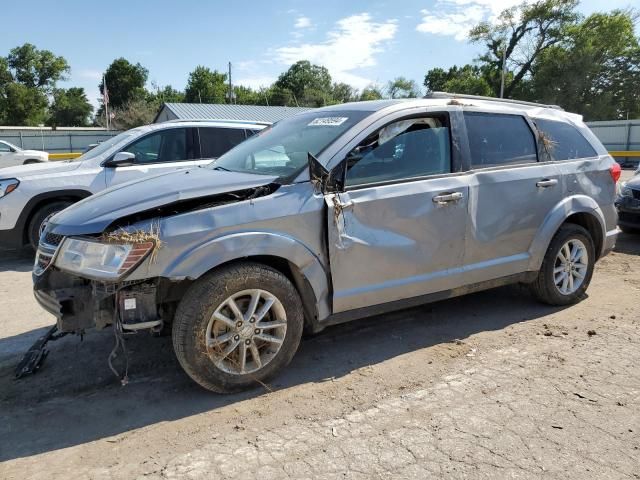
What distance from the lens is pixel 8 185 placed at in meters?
6.64

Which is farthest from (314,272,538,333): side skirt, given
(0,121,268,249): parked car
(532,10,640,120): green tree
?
(532,10,640,120): green tree

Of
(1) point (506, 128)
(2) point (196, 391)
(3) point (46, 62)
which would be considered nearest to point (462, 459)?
(2) point (196, 391)

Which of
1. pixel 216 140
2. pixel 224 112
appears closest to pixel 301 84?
pixel 224 112

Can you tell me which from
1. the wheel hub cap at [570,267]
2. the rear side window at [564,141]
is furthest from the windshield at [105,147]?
the wheel hub cap at [570,267]

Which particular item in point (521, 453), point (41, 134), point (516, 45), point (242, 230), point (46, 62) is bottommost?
point (521, 453)

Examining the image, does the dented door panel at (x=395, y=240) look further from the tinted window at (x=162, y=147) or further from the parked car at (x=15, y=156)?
the parked car at (x=15, y=156)

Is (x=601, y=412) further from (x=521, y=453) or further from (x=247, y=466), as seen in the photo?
(x=247, y=466)

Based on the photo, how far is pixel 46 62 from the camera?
78.0m

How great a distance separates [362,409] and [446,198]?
5.62 ft

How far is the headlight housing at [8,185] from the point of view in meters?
6.60

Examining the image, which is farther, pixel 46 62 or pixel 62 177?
pixel 46 62

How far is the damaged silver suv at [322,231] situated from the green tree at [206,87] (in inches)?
3107

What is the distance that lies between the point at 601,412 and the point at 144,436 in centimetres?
268

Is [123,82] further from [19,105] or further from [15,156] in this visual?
[15,156]
